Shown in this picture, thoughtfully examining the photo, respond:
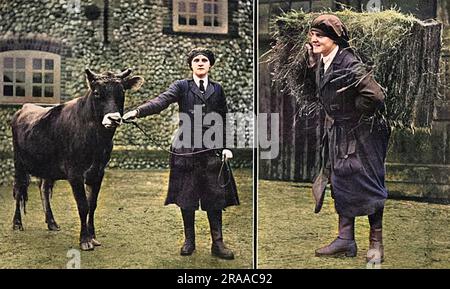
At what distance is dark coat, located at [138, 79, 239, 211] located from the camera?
9.11 metres

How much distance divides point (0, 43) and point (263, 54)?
7.69 feet

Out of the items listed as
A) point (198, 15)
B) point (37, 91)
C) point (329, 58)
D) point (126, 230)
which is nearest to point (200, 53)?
point (198, 15)

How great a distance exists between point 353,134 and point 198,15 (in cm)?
174

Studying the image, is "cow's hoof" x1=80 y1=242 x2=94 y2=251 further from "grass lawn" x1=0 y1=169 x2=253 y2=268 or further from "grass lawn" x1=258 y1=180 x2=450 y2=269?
"grass lawn" x1=258 y1=180 x2=450 y2=269

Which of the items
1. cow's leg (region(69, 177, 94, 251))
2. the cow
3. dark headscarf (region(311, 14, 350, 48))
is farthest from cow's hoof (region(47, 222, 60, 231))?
dark headscarf (region(311, 14, 350, 48))

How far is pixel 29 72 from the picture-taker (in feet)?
29.7

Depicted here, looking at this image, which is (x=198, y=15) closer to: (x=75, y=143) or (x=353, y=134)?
(x=75, y=143)

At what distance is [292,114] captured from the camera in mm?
9156

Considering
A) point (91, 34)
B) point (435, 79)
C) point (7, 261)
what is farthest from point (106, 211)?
point (435, 79)

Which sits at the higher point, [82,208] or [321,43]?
[321,43]

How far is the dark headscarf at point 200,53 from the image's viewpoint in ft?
30.0

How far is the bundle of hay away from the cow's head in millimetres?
1420

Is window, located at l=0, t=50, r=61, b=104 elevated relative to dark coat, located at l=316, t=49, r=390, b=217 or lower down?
elevated
